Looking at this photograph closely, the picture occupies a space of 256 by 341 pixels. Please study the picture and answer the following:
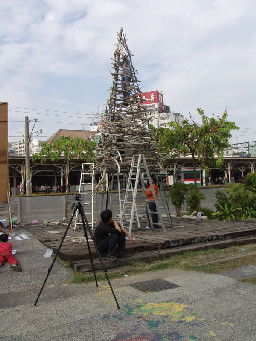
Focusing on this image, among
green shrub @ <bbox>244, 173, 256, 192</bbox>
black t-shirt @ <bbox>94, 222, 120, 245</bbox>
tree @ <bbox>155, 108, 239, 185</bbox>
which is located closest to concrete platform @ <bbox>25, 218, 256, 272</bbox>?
black t-shirt @ <bbox>94, 222, 120, 245</bbox>

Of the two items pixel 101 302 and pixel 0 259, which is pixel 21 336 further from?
pixel 0 259

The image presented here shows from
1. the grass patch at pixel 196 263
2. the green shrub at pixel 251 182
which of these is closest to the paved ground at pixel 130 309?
the grass patch at pixel 196 263

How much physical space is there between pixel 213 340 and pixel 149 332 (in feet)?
2.42

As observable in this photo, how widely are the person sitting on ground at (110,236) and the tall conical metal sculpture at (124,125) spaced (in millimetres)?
2895

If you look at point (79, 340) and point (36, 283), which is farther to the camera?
point (36, 283)

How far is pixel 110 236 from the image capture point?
720cm

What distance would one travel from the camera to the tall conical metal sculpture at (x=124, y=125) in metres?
10.4

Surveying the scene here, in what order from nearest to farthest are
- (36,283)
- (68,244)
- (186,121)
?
(36,283) → (68,244) → (186,121)

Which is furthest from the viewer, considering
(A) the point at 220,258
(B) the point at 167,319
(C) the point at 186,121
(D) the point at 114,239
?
(C) the point at 186,121

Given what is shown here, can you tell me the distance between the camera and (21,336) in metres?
3.95

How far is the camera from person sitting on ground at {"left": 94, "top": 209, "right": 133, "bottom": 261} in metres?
7.12

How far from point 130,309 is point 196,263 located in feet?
9.75

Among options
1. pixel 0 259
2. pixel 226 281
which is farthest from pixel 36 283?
pixel 226 281

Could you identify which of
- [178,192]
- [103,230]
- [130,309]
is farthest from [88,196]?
[130,309]
